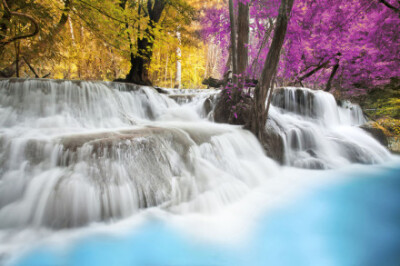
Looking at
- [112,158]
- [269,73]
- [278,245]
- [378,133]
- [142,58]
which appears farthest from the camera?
[142,58]

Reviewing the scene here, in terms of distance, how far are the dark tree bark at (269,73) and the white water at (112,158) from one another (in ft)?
1.39

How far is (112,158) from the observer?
103 inches

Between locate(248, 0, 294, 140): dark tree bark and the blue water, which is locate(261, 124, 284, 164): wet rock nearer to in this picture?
locate(248, 0, 294, 140): dark tree bark

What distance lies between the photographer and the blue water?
6.09ft

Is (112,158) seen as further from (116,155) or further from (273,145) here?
(273,145)

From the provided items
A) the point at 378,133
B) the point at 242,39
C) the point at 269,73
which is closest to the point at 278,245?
the point at 269,73

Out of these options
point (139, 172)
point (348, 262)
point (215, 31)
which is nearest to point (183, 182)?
point (139, 172)

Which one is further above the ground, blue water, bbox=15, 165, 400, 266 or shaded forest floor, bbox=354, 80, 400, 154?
shaded forest floor, bbox=354, 80, 400, 154

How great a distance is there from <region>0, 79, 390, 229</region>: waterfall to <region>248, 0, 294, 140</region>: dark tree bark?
404 millimetres

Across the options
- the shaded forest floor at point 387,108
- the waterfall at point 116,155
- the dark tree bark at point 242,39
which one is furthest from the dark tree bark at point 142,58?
the shaded forest floor at point 387,108

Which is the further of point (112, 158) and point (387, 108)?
point (387, 108)

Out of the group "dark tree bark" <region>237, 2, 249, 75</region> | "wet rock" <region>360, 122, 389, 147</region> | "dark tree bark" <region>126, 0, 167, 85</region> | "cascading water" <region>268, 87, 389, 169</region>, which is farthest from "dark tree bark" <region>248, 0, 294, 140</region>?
"dark tree bark" <region>126, 0, 167, 85</region>

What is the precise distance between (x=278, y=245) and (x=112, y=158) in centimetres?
219

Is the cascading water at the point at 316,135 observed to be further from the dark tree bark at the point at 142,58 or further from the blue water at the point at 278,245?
the dark tree bark at the point at 142,58
